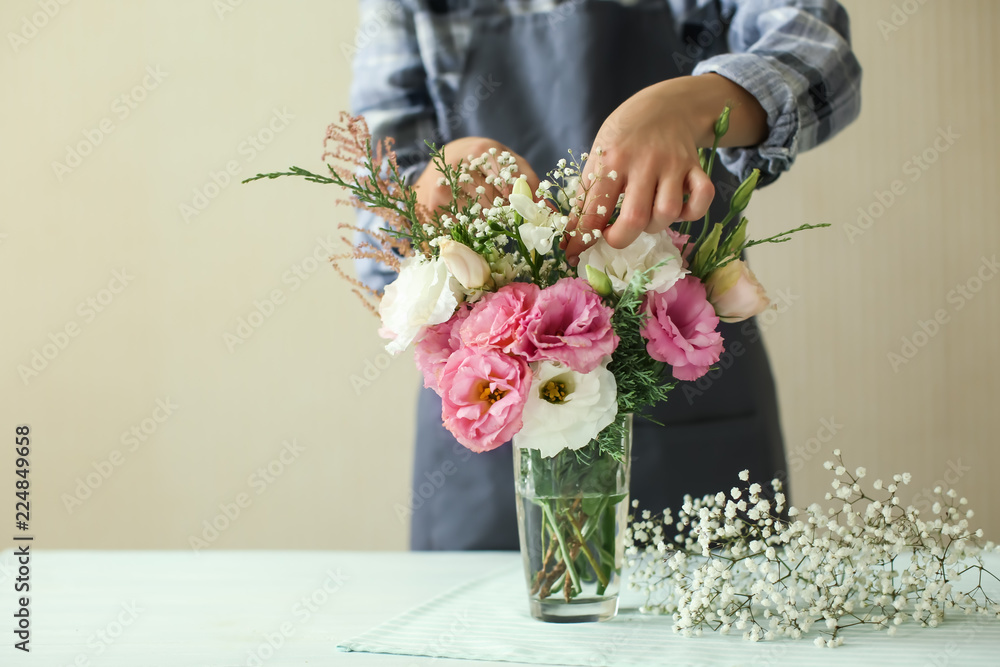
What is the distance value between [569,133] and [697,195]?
0.43 metres

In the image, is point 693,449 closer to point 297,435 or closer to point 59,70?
point 297,435

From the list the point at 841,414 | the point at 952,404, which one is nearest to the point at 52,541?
the point at 841,414

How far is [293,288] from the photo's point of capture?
1630 mm

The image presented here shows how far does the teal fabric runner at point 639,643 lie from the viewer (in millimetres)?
451

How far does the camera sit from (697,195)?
1.57 ft

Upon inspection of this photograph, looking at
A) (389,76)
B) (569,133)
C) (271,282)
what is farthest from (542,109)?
(271,282)

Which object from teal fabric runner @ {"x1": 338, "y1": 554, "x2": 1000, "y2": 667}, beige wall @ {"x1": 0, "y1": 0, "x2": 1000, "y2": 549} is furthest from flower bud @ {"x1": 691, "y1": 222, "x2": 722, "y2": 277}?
beige wall @ {"x1": 0, "y1": 0, "x2": 1000, "y2": 549}

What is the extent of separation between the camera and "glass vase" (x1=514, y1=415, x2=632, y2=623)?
1.66 ft

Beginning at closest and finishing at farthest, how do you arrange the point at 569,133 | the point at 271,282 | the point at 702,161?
the point at 702,161
the point at 569,133
the point at 271,282

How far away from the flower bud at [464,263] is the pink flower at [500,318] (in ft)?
0.05

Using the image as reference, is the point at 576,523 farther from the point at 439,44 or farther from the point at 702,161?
the point at 439,44

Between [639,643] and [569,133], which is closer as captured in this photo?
[639,643]

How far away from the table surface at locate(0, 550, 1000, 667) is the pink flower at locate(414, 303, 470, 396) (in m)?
0.18

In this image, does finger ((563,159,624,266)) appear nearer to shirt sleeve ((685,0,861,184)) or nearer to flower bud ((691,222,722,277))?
flower bud ((691,222,722,277))
